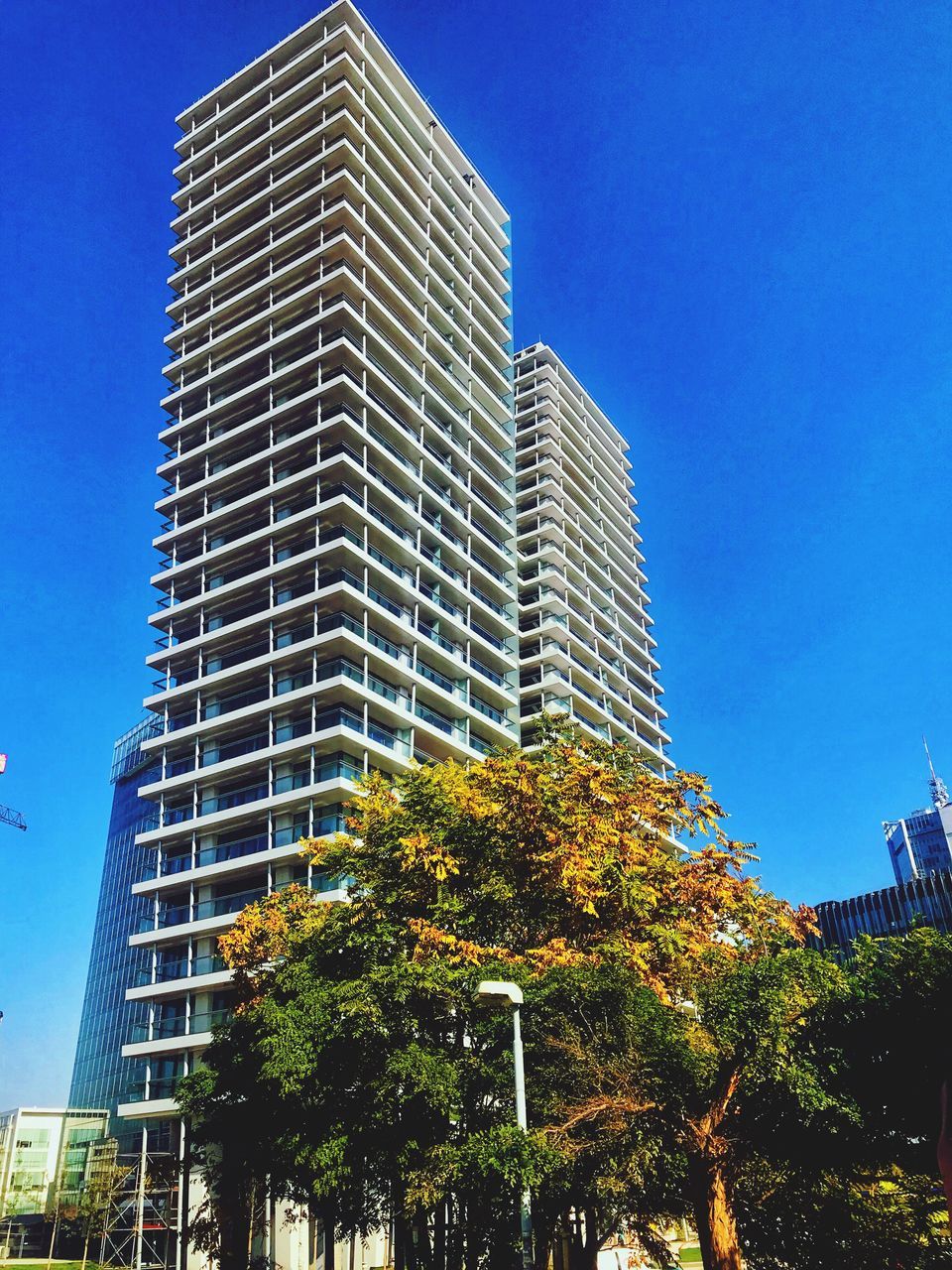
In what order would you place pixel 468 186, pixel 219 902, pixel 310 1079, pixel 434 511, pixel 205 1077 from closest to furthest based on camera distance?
pixel 310 1079, pixel 205 1077, pixel 219 902, pixel 434 511, pixel 468 186

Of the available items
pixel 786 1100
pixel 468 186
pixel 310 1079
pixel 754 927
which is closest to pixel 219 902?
pixel 310 1079

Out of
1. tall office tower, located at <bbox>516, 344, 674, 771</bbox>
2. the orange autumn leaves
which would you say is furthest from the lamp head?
tall office tower, located at <bbox>516, 344, 674, 771</bbox>

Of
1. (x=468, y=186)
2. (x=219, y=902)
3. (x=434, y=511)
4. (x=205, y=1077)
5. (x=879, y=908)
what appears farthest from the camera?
(x=879, y=908)

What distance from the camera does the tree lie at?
20.6 m

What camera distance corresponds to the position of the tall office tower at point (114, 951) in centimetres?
11738

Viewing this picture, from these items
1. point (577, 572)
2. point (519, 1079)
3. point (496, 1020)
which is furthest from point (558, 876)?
point (577, 572)

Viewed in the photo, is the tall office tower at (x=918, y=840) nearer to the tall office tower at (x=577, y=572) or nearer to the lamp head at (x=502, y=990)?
the tall office tower at (x=577, y=572)

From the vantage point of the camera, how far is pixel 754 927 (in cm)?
2703

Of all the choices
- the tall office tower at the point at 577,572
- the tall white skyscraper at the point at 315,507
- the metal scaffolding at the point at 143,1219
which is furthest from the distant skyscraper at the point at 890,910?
the metal scaffolding at the point at 143,1219

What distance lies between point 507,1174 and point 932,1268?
8.33 metres

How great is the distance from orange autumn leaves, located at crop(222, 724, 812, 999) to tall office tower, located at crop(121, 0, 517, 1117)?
17.8 m

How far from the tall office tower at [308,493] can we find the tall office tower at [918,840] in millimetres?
150215

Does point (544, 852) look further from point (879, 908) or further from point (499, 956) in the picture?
point (879, 908)

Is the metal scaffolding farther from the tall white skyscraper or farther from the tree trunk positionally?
the tree trunk
